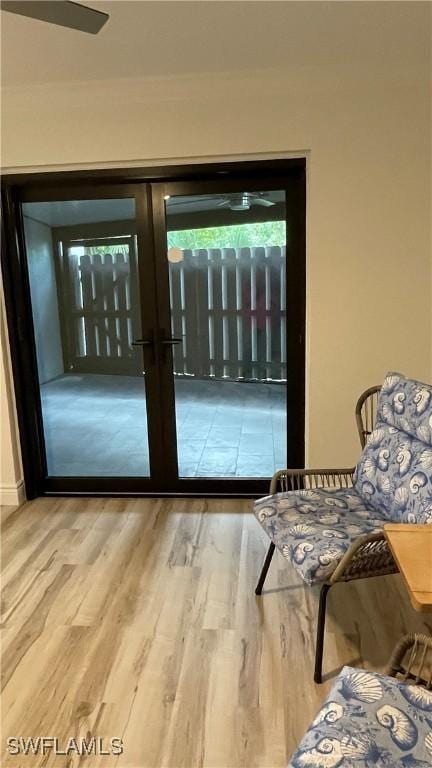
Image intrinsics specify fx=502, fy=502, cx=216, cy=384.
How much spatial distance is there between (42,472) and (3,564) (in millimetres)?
901

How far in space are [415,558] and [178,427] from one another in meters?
2.23

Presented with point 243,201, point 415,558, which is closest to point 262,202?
point 243,201

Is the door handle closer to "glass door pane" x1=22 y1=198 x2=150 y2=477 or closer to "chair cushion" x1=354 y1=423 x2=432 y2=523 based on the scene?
"glass door pane" x1=22 y1=198 x2=150 y2=477

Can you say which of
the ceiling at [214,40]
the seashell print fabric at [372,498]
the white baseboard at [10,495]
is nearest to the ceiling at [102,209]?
the ceiling at [214,40]

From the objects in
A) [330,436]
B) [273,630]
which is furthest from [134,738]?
[330,436]

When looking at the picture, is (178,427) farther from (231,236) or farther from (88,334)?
(231,236)

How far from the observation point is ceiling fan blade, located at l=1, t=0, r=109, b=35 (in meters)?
1.50

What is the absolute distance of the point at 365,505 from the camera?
221 cm

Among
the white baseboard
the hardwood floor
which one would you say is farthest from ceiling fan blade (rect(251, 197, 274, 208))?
the white baseboard

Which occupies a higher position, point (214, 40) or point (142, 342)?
point (214, 40)

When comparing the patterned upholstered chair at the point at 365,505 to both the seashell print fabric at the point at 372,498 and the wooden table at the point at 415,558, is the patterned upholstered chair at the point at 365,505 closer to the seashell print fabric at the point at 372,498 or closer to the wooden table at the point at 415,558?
the seashell print fabric at the point at 372,498

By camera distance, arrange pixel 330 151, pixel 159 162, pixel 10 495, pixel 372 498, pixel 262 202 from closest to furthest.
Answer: pixel 372 498 → pixel 330 151 → pixel 159 162 → pixel 262 202 → pixel 10 495

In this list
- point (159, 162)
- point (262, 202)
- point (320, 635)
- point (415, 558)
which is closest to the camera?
point (415, 558)

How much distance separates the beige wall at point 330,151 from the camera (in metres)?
2.70
